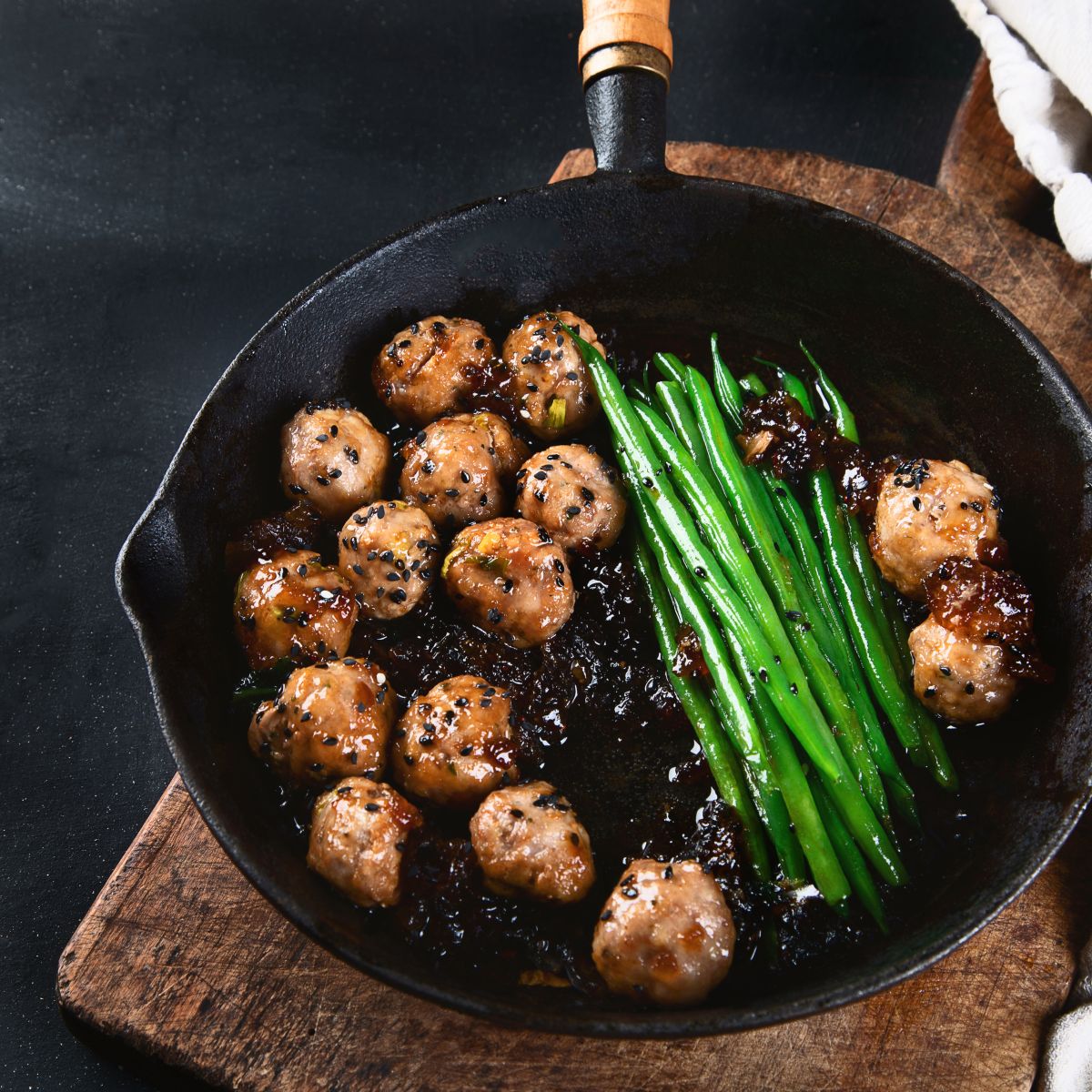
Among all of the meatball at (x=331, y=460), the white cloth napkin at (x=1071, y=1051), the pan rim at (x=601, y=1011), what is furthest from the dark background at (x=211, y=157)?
the white cloth napkin at (x=1071, y=1051)

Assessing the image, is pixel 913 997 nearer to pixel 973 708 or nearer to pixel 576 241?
pixel 973 708

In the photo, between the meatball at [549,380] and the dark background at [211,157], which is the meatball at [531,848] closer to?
the meatball at [549,380]

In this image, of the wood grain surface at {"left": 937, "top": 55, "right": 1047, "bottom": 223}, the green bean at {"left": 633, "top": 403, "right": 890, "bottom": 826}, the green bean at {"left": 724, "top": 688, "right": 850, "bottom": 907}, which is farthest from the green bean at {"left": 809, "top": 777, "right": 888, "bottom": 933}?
the wood grain surface at {"left": 937, "top": 55, "right": 1047, "bottom": 223}

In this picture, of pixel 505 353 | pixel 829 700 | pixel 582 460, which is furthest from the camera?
pixel 505 353

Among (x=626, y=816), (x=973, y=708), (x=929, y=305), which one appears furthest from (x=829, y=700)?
(x=929, y=305)

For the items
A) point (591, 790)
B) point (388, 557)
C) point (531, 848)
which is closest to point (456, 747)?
point (531, 848)

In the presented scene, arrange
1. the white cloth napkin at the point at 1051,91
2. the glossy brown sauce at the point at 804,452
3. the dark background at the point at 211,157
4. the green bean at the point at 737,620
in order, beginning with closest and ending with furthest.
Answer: the green bean at the point at 737,620
the glossy brown sauce at the point at 804,452
the white cloth napkin at the point at 1051,91
the dark background at the point at 211,157
